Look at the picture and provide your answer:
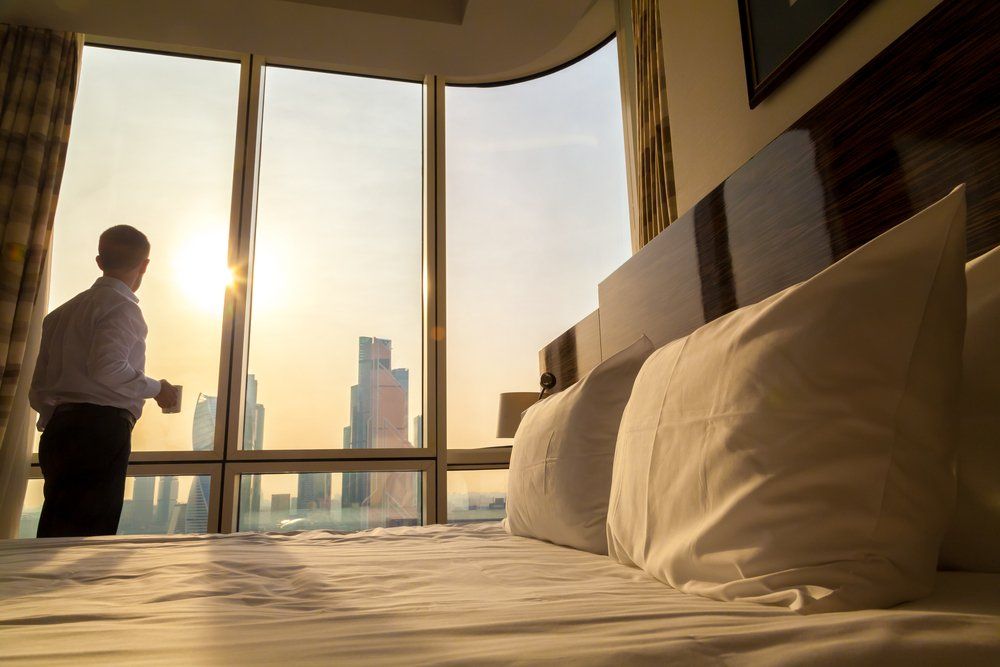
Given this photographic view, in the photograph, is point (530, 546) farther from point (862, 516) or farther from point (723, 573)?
point (862, 516)

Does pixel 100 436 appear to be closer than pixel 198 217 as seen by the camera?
Yes

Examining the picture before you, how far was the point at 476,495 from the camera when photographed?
3773 mm

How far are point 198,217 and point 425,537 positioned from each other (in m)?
2.83

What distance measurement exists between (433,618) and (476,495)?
310 centimetres

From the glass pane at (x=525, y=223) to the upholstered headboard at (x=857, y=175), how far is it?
2038 mm

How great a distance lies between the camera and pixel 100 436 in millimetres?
2273

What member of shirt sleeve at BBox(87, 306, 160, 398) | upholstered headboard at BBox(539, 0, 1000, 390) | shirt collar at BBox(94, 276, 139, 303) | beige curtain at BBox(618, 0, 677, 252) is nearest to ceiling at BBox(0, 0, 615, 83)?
beige curtain at BBox(618, 0, 677, 252)

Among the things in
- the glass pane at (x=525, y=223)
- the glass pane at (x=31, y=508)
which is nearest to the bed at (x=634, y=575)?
the glass pane at (x=525, y=223)

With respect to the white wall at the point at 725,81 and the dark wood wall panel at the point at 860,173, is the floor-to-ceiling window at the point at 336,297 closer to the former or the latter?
the white wall at the point at 725,81

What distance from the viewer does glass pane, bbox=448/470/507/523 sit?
3.76 meters

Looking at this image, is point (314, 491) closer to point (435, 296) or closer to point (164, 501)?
point (164, 501)

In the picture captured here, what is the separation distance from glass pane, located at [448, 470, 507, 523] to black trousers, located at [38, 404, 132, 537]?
6.12 feet

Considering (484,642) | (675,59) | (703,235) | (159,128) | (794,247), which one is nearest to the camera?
(484,642)

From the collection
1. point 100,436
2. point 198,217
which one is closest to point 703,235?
point 100,436
